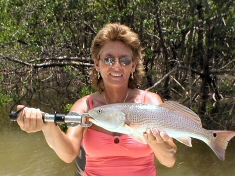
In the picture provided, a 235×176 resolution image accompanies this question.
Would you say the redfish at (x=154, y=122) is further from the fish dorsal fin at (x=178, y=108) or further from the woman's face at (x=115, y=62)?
the woman's face at (x=115, y=62)

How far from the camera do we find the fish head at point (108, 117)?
6.15 ft

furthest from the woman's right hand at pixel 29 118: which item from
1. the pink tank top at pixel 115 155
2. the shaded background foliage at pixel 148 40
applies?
the shaded background foliage at pixel 148 40

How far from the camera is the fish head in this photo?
1876 millimetres

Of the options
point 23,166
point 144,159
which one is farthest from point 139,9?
point 144,159

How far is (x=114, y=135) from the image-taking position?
2.14 metres

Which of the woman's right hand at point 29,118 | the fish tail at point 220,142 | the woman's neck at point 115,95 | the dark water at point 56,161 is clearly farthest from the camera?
the dark water at point 56,161

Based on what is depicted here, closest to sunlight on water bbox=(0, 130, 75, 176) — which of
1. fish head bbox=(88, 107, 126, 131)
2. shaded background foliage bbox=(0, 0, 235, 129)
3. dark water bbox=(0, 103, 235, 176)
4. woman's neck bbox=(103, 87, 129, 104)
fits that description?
dark water bbox=(0, 103, 235, 176)

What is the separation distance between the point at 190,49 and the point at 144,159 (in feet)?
17.1

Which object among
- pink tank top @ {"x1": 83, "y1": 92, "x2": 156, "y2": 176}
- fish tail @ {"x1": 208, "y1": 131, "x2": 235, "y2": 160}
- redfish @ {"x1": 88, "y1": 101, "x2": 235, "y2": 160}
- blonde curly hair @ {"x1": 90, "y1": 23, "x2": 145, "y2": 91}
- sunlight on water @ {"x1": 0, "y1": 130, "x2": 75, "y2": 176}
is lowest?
sunlight on water @ {"x1": 0, "y1": 130, "x2": 75, "y2": 176}

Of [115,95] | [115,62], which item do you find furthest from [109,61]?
[115,95]

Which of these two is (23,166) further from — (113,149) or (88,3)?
(113,149)

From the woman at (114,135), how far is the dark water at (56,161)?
3.94 metres

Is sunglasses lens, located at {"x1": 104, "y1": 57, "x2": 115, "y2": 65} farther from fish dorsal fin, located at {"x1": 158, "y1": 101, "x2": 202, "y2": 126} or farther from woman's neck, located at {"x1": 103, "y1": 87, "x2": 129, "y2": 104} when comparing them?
fish dorsal fin, located at {"x1": 158, "y1": 101, "x2": 202, "y2": 126}

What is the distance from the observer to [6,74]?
792 cm
